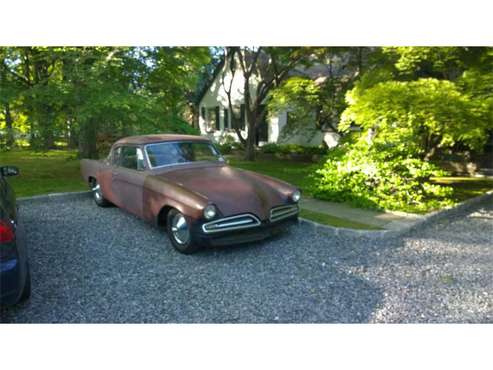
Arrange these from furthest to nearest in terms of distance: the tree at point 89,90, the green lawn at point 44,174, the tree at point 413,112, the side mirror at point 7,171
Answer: the green lawn at point 44,174 → the tree at point 89,90 → the tree at point 413,112 → the side mirror at point 7,171

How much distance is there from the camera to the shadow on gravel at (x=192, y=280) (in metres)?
3.28

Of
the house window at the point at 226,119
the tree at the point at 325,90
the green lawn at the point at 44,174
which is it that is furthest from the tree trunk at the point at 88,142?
the house window at the point at 226,119

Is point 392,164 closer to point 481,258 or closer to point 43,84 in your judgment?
point 481,258

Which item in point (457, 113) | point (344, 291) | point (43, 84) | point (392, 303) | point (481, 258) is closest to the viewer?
point (392, 303)

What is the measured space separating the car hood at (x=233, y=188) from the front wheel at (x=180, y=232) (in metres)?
0.42

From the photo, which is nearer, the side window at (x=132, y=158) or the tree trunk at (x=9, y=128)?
the side window at (x=132, y=158)

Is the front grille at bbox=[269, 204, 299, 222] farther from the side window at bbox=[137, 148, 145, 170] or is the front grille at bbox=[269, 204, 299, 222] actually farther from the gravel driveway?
the side window at bbox=[137, 148, 145, 170]

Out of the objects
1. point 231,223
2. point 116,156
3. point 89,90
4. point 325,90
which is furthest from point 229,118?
point 231,223

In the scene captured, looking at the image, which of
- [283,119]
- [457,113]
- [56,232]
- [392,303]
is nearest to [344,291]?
[392,303]

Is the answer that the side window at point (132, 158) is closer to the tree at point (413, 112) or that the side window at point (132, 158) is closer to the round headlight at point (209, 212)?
the round headlight at point (209, 212)

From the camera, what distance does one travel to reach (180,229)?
4.73 m

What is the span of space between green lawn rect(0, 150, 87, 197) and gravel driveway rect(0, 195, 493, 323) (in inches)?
115

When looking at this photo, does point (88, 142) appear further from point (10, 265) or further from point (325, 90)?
point (325, 90)

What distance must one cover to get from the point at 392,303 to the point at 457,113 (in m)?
5.03
